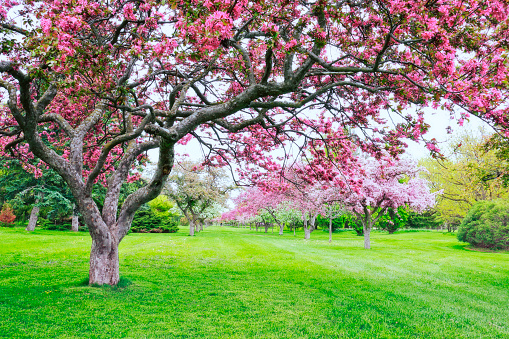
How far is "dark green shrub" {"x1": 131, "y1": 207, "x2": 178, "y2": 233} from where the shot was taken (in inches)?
1208

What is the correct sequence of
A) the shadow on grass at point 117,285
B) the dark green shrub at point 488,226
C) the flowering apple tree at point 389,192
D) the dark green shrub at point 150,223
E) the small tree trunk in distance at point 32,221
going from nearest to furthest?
the shadow on grass at point 117,285 < the flowering apple tree at point 389,192 < the dark green shrub at point 488,226 < the small tree trunk in distance at point 32,221 < the dark green shrub at point 150,223

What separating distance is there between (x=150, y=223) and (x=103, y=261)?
89.2 feet

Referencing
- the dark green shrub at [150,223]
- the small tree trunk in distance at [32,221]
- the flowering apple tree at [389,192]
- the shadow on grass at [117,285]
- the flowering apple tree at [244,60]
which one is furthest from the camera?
the dark green shrub at [150,223]

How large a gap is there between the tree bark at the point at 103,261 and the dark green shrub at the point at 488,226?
2241 centimetres

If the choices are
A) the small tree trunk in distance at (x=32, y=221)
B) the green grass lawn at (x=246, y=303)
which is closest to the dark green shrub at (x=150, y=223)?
the small tree trunk in distance at (x=32, y=221)

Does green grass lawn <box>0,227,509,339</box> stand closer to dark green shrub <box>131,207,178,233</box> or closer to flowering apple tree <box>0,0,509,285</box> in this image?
flowering apple tree <box>0,0,509,285</box>

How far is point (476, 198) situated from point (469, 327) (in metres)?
27.5

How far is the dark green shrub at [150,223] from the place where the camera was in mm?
30672

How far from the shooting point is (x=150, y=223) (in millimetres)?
31578

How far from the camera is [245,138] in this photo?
29.8 ft

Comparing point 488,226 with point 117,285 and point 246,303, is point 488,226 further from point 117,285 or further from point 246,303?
point 117,285

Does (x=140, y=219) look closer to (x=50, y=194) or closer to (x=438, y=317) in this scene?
(x=50, y=194)

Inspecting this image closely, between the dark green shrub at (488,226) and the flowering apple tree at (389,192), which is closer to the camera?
the flowering apple tree at (389,192)

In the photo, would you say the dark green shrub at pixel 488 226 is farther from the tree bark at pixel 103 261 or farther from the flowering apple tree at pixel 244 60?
the tree bark at pixel 103 261
